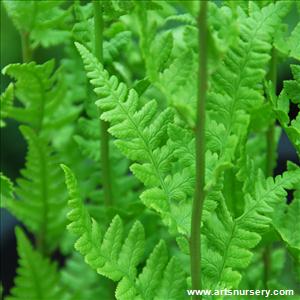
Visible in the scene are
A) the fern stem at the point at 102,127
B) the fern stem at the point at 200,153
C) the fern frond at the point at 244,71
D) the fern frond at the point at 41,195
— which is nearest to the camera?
the fern stem at the point at 200,153

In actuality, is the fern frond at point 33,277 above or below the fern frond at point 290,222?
below

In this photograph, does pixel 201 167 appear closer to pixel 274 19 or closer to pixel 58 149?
pixel 274 19

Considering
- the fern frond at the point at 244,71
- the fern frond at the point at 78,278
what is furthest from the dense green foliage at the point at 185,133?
the fern frond at the point at 78,278

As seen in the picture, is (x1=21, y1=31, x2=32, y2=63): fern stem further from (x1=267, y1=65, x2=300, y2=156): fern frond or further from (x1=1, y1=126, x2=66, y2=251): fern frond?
(x1=267, y1=65, x2=300, y2=156): fern frond

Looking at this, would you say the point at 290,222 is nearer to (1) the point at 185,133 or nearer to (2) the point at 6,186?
(1) the point at 185,133

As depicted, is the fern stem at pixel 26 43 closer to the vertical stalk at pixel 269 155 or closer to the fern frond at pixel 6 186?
the fern frond at pixel 6 186
